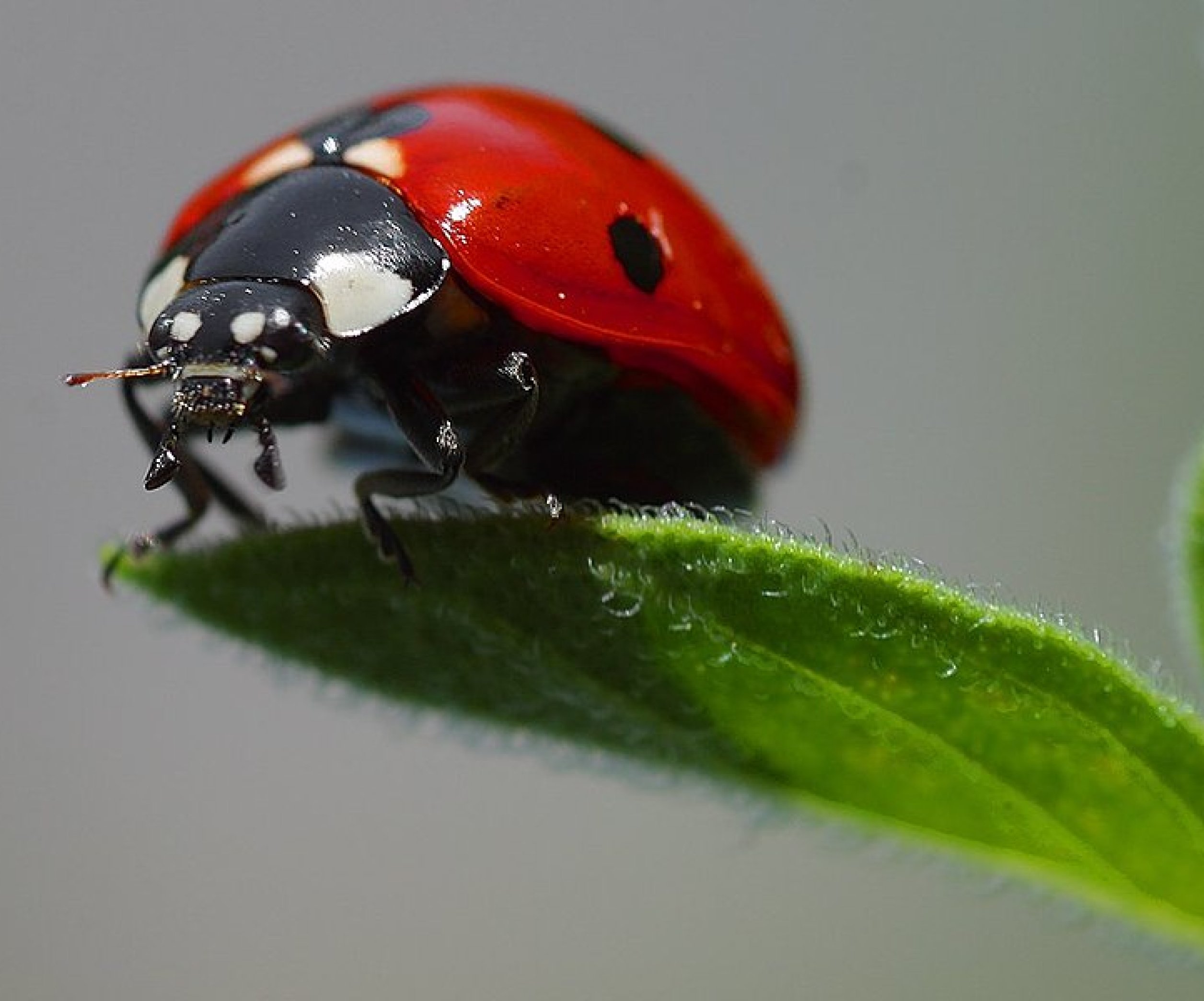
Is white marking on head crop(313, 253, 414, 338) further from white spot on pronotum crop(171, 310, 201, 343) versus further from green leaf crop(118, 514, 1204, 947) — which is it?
green leaf crop(118, 514, 1204, 947)

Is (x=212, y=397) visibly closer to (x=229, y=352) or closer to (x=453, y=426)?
(x=229, y=352)

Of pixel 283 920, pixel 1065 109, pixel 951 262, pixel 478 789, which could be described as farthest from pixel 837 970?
pixel 1065 109

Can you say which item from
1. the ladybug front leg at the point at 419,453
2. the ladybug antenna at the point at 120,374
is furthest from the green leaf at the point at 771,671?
the ladybug antenna at the point at 120,374

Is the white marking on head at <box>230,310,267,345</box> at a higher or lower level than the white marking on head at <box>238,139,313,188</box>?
lower

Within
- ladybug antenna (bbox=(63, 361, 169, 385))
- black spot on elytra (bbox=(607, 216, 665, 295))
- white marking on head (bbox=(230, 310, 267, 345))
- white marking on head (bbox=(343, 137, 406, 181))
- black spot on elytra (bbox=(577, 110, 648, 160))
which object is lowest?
ladybug antenna (bbox=(63, 361, 169, 385))

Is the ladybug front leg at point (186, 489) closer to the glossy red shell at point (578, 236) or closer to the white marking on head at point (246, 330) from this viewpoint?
the glossy red shell at point (578, 236)

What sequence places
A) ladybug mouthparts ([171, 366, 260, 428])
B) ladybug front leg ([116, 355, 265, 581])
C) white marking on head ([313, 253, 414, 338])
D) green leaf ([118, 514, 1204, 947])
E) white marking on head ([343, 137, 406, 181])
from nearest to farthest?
green leaf ([118, 514, 1204, 947])
ladybug mouthparts ([171, 366, 260, 428])
white marking on head ([313, 253, 414, 338])
white marking on head ([343, 137, 406, 181])
ladybug front leg ([116, 355, 265, 581])

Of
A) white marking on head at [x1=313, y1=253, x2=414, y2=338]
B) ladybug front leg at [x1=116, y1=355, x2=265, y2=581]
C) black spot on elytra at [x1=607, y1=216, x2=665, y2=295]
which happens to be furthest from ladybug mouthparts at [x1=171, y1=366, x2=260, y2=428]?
black spot on elytra at [x1=607, y1=216, x2=665, y2=295]

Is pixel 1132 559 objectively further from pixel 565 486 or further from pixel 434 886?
pixel 565 486
